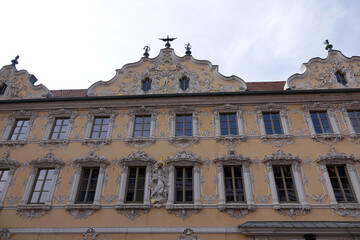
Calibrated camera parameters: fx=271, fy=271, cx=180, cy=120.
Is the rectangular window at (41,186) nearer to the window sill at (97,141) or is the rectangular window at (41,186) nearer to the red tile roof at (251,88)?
the window sill at (97,141)

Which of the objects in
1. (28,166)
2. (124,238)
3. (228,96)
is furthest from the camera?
(228,96)

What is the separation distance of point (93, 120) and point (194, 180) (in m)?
6.44

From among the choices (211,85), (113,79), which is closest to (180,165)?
(211,85)

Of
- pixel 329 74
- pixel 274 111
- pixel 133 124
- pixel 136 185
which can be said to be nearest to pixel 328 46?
pixel 329 74

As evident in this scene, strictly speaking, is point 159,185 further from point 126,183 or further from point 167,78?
point 167,78

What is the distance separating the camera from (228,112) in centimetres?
1438

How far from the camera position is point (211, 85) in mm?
15305

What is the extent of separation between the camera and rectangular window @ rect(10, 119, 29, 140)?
1446 centimetres

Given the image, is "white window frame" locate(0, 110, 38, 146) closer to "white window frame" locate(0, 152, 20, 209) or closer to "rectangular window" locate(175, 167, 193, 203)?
"white window frame" locate(0, 152, 20, 209)

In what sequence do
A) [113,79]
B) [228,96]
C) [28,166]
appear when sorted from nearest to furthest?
[28,166], [228,96], [113,79]

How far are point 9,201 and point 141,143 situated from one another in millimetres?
6479

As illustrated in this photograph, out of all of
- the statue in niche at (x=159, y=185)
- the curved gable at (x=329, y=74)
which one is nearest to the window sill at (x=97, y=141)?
the statue in niche at (x=159, y=185)

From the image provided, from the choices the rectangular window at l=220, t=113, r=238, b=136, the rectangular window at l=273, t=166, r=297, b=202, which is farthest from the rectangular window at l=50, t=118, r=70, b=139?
the rectangular window at l=273, t=166, r=297, b=202

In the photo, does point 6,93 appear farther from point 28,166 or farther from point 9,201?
point 9,201
